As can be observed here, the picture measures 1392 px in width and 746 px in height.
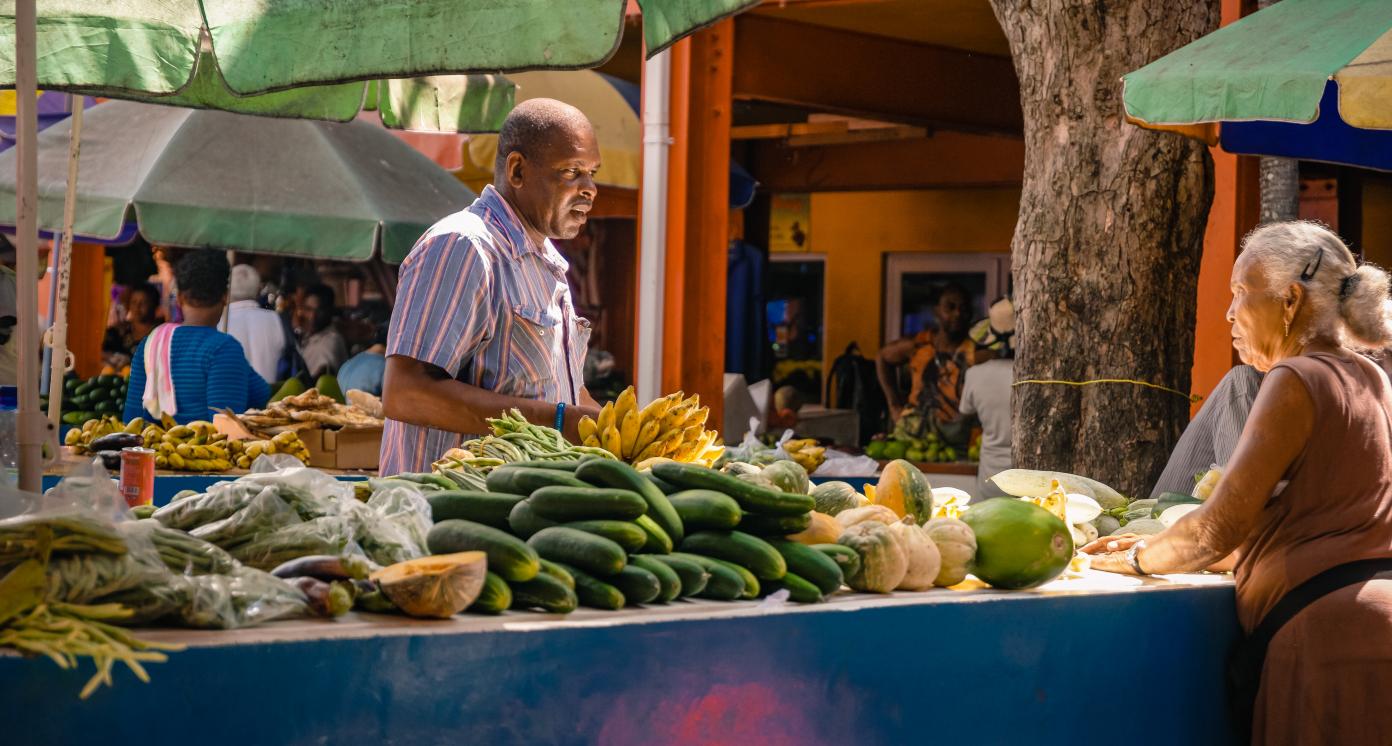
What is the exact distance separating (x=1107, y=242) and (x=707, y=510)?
12.4ft

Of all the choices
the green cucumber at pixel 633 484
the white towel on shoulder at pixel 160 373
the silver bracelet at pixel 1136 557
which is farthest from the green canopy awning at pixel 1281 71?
the white towel on shoulder at pixel 160 373

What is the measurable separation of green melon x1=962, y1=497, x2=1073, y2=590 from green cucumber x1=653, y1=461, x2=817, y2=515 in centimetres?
46

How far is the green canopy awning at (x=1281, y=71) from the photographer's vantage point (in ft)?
15.1

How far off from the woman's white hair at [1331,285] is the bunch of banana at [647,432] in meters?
1.39

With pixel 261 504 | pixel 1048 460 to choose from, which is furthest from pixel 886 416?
pixel 261 504

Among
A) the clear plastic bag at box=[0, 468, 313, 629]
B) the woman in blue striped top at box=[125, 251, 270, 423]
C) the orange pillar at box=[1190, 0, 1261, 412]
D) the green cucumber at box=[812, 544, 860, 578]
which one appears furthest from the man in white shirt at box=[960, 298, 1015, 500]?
the clear plastic bag at box=[0, 468, 313, 629]

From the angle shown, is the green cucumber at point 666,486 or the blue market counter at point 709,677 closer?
the blue market counter at point 709,677

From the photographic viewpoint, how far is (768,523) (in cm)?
300

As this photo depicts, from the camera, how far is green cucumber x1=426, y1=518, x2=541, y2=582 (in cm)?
260

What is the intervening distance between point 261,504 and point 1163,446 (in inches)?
175

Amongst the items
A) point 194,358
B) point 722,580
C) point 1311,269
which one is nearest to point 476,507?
point 722,580

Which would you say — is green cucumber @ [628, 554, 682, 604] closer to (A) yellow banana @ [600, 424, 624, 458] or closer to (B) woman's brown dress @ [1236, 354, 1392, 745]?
(A) yellow banana @ [600, 424, 624, 458]

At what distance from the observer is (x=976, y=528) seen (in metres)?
3.27

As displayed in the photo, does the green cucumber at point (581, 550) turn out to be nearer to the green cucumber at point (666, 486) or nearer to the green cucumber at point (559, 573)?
the green cucumber at point (559, 573)
